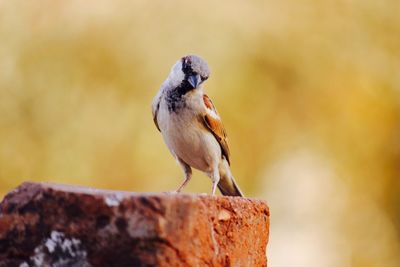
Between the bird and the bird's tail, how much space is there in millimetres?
236

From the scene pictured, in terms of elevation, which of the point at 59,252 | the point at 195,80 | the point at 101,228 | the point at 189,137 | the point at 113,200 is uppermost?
the point at 195,80

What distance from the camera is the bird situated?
5.75m

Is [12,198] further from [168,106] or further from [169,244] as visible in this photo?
[168,106]

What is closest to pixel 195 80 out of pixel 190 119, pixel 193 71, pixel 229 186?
pixel 193 71

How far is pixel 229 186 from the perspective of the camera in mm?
6832

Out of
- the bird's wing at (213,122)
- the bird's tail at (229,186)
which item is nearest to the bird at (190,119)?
the bird's wing at (213,122)

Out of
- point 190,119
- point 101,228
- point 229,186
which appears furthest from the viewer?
point 229,186

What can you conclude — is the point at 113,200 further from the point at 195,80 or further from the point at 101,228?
the point at 195,80

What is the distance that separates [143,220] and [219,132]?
3.31 m

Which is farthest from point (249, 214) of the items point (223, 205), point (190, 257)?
point (190, 257)

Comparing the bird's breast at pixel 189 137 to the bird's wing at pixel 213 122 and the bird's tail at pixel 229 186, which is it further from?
the bird's tail at pixel 229 186

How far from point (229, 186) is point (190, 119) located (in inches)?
39.2

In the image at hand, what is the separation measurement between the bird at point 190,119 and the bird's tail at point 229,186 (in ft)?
0.78

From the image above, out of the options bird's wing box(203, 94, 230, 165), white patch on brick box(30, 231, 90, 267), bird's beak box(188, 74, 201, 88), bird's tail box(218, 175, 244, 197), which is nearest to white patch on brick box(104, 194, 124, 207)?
white patch on brick box(30, 231, 90, 267)
